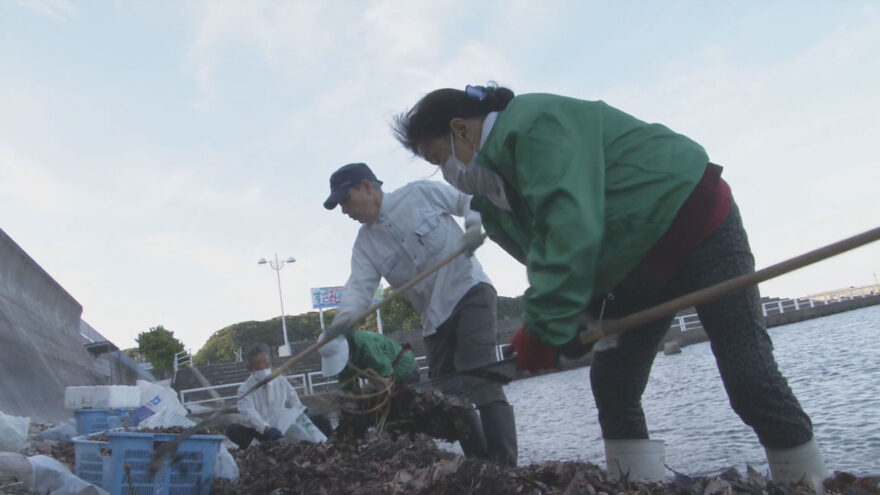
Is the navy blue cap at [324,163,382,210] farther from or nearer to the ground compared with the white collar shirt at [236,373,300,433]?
farther from the ground

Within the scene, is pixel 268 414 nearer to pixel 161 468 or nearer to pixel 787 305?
pixel 161 468

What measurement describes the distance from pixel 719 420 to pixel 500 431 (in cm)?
157

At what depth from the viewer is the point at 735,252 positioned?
2.47m

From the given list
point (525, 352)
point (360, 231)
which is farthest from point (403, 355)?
point (525, 352)

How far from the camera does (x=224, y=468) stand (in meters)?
4.12

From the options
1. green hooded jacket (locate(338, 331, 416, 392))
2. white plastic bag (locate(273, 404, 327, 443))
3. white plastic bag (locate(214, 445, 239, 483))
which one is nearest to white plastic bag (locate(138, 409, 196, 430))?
white plastic bag (locate(214, 445, 239, 483))

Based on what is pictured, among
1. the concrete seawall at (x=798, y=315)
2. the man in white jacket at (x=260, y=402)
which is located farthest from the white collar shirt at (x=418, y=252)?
the concrete seawall at (x=798, y=315)

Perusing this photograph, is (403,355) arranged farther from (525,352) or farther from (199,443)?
(525,352)

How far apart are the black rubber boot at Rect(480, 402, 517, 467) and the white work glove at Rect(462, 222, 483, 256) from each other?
0.90 m

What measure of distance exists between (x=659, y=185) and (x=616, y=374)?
94 cm

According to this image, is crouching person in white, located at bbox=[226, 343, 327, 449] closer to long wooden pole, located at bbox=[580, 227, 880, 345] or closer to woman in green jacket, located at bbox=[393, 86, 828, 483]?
woman in green jacket, located at bbox=[393, 86, 828, 483]

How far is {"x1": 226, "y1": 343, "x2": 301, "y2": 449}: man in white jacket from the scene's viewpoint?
7207 mm

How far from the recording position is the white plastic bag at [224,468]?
13.4 ft

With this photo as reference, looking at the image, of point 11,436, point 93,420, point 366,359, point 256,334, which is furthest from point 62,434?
point 256,334
